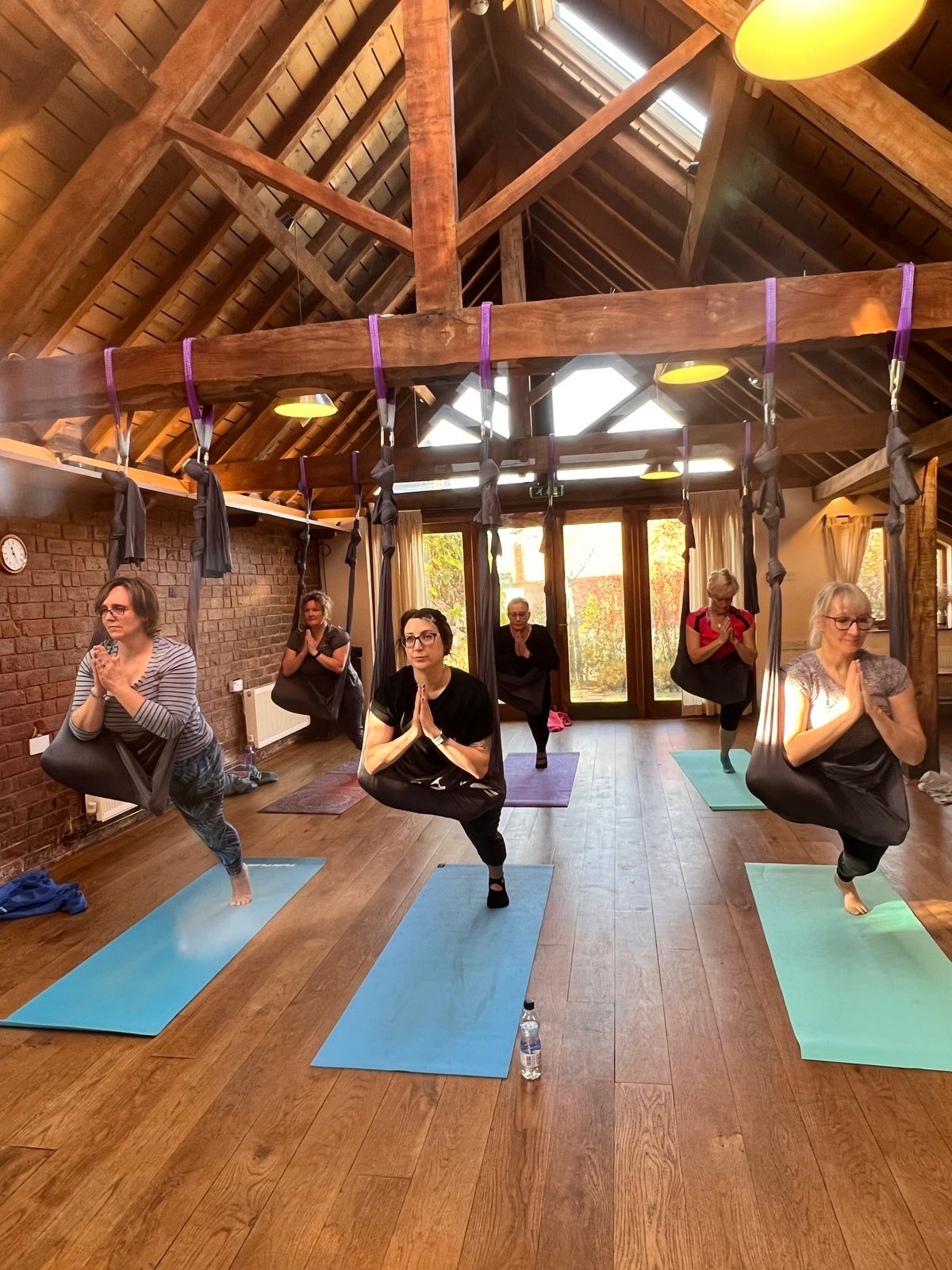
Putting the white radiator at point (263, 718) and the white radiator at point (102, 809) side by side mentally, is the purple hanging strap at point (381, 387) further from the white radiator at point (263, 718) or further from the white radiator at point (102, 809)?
the white radiator at point (263, 718)

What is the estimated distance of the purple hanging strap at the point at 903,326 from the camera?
2.38 metres

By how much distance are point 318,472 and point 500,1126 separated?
4.40m

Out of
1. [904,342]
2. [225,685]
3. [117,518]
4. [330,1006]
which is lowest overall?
[330,1006]

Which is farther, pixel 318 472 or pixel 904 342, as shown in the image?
pixel 318 472

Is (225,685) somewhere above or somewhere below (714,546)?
below

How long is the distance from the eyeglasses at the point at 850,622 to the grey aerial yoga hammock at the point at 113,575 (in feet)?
7.20

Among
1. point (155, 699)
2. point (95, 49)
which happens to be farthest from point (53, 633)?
point (95, 49)

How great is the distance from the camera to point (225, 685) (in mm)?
6379

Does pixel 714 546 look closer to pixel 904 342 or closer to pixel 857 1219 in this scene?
pixel 904 342

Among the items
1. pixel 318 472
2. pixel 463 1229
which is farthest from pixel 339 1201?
pixel 318 472

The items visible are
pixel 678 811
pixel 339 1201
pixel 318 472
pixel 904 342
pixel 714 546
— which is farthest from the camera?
pixel 714 546

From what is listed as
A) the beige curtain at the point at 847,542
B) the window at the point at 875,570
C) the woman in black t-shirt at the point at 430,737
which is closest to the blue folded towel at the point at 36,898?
the woman in black t-shirt at the point at 430,737

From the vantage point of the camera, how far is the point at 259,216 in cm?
367

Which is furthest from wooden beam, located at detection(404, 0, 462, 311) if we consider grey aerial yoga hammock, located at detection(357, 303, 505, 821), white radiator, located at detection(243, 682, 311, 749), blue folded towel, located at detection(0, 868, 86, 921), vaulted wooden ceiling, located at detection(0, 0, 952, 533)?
white radiator, located at detection(243, 682, 311, 749)
